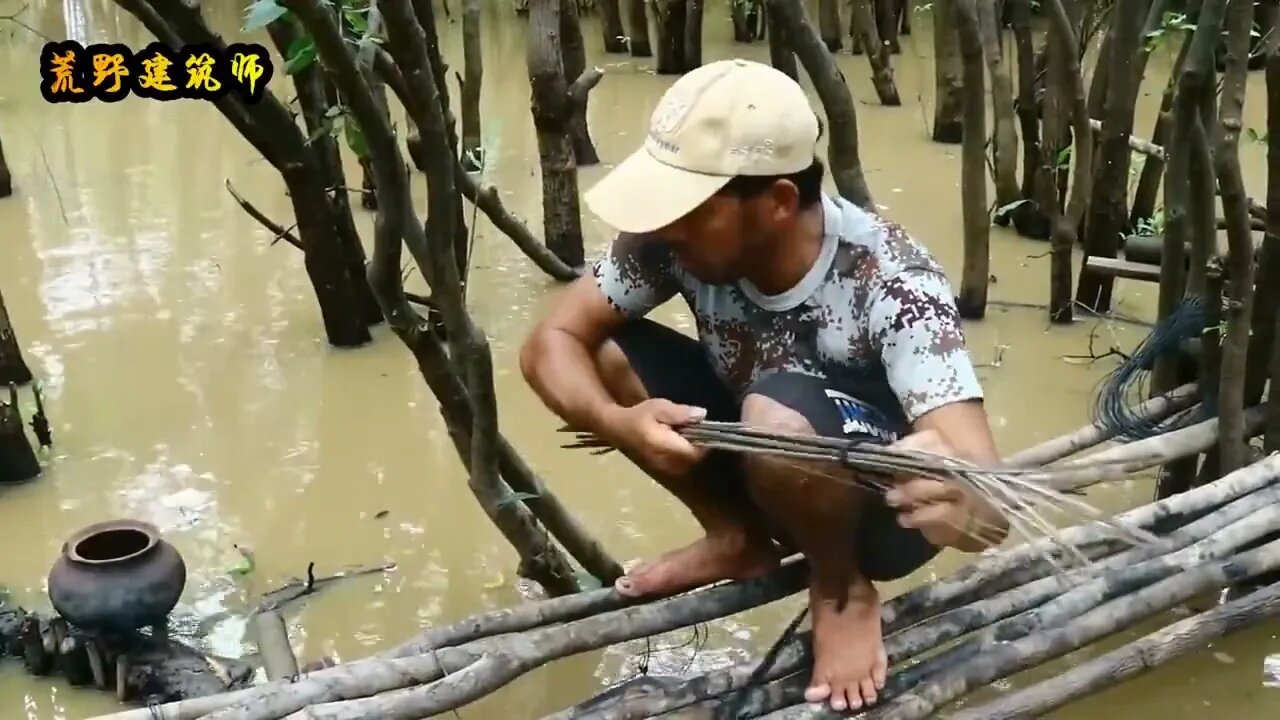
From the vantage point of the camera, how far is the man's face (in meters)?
1.51

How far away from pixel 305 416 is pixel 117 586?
110cm

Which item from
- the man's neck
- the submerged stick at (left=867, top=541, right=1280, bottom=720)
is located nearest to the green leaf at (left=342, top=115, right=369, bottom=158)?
the man's neck

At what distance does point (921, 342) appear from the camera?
1.48 m

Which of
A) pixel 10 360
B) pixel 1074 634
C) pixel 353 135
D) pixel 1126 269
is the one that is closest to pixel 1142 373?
pixel 1126 269

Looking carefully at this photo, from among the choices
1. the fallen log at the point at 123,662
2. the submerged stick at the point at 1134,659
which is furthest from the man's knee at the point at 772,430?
the fallen log at the point at 123,662

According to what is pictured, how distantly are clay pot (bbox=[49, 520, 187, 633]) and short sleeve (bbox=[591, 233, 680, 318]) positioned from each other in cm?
96

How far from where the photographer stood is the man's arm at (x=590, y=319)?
5.47ft

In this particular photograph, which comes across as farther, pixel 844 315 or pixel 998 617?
pixel 998 617

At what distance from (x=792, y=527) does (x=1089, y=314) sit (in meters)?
2.23

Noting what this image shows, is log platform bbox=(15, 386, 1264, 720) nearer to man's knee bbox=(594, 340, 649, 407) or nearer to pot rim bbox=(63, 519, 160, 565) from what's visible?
man's knee bbox=(594, 340, 649, 407)

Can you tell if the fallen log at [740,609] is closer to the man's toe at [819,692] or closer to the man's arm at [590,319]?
the man's toe at [819,692]

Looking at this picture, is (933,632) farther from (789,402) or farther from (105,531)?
(105,531)

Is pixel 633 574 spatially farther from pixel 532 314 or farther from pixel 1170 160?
pixel 532 314

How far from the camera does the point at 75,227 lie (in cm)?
446
